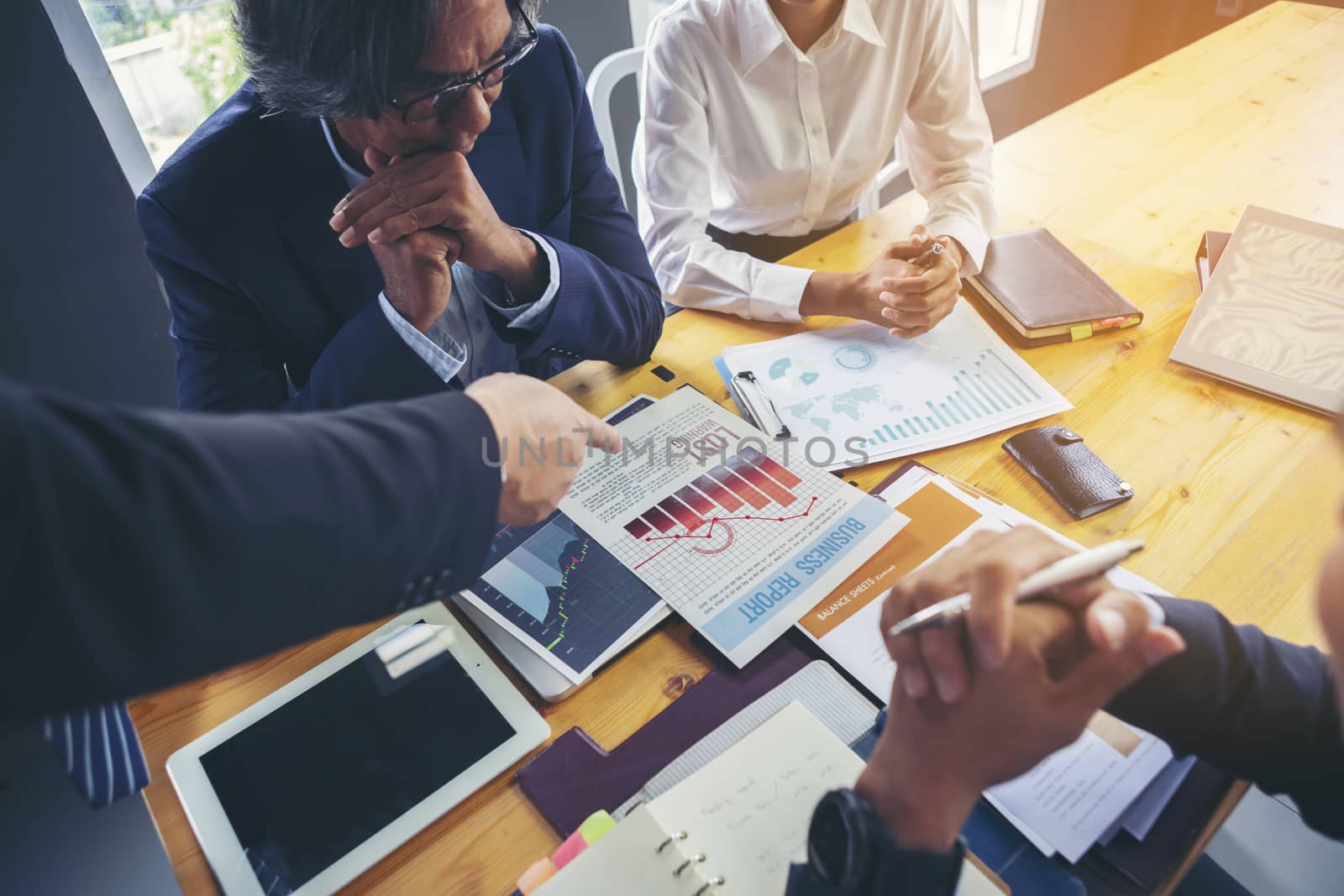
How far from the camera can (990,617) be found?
1.63ft

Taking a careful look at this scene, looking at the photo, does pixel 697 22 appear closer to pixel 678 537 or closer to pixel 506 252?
pixel 506 252

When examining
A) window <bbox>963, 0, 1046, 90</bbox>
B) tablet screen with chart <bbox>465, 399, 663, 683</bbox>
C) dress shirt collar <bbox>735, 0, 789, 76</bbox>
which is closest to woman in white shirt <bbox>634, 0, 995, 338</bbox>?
dress shirt collar <bbox>735, 0, 789, 76</bbox>

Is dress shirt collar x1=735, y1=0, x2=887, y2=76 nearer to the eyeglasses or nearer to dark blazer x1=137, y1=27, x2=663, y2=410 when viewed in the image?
dark blazer x1=137, y1=27, x2=663, y2=410

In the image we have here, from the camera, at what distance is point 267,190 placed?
102 cm

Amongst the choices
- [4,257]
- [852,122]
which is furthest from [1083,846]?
[4,257]

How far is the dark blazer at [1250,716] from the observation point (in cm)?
62

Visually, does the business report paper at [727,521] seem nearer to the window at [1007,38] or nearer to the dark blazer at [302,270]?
the dark blazer at [302,270]

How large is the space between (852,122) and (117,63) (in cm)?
156

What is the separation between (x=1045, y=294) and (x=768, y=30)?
2.20ft

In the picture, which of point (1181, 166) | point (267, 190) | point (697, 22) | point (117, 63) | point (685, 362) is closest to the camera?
point (267, 190)

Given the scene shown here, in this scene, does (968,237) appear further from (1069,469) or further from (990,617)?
(990,617)

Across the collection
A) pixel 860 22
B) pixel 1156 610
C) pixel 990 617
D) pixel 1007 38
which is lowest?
pixel 1007 38

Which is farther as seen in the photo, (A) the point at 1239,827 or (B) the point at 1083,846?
(A) the point at 1239,827

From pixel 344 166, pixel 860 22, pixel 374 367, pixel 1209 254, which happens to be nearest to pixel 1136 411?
pixel 1209 254
